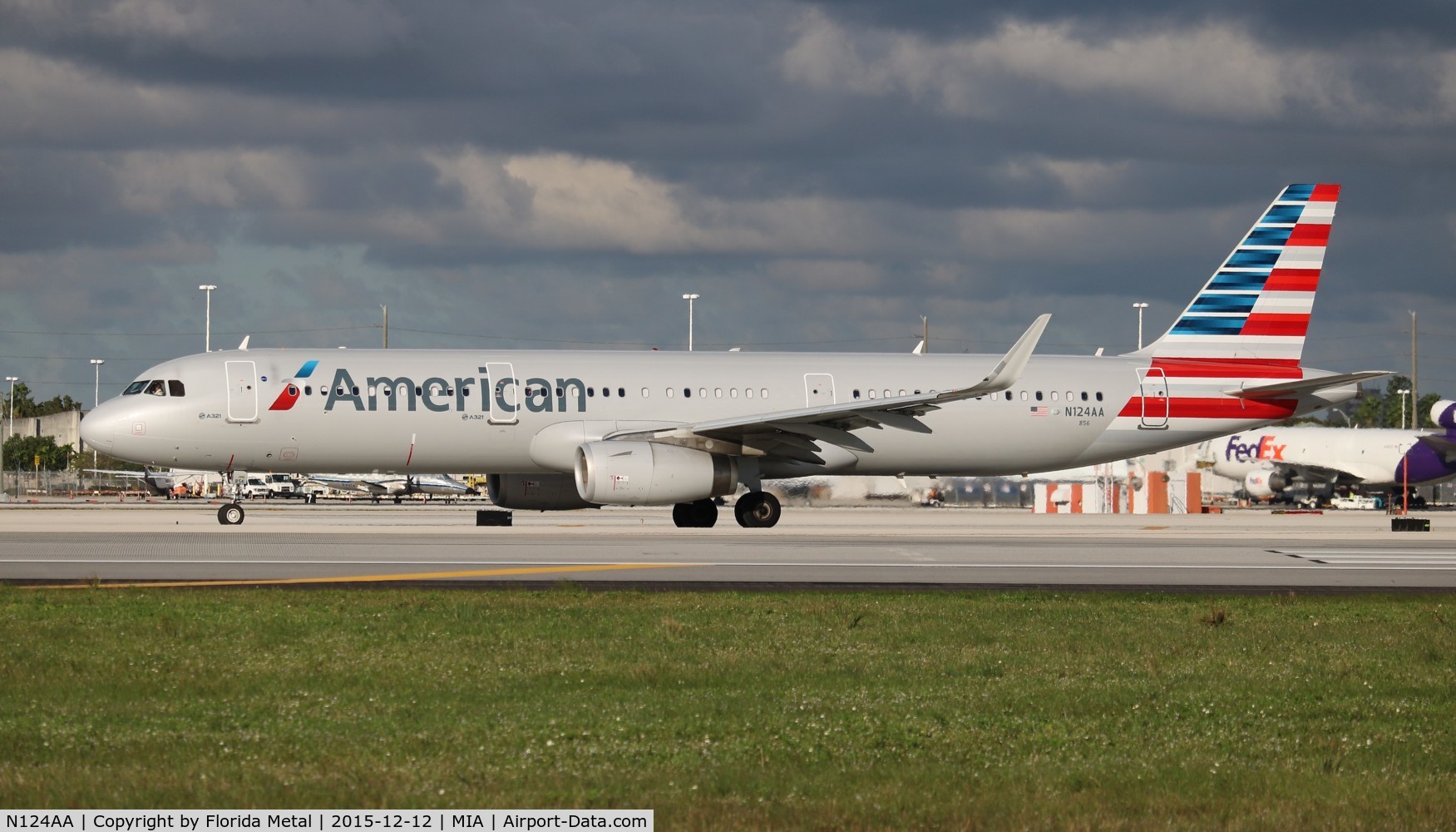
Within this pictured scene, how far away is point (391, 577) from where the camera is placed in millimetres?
16906

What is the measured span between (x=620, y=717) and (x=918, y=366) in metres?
23.8

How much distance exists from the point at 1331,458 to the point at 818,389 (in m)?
47.2

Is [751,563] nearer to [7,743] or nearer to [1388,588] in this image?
[1388,588]

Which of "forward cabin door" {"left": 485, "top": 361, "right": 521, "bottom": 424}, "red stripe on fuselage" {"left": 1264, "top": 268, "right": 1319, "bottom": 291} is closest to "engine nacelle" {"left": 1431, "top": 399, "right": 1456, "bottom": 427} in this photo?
"red stripe on fuselage" {"left": 1264, "top": 268, "right": 1319, "bottom": 291}

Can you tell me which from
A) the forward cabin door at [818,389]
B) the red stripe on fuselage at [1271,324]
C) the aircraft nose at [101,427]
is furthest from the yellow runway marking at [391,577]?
the red stripe on fuselage at [1271,324]

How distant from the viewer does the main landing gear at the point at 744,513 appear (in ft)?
96.6

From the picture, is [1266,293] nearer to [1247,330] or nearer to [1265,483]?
[1247,330]

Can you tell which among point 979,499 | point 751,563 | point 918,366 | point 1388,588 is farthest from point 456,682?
point 979,499

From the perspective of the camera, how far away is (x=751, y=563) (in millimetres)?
19234

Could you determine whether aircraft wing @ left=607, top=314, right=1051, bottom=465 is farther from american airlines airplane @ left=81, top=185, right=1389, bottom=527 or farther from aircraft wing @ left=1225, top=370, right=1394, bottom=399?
aircraft wing @ left=1225, top=370, right=1394, bottom=399

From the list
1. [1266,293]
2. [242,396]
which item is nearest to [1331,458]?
[1266,293]

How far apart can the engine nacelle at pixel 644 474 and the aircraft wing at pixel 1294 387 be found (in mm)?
12274

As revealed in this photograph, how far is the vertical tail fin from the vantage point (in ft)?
107

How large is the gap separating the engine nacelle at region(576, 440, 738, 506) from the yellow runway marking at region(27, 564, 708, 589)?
7309mm
